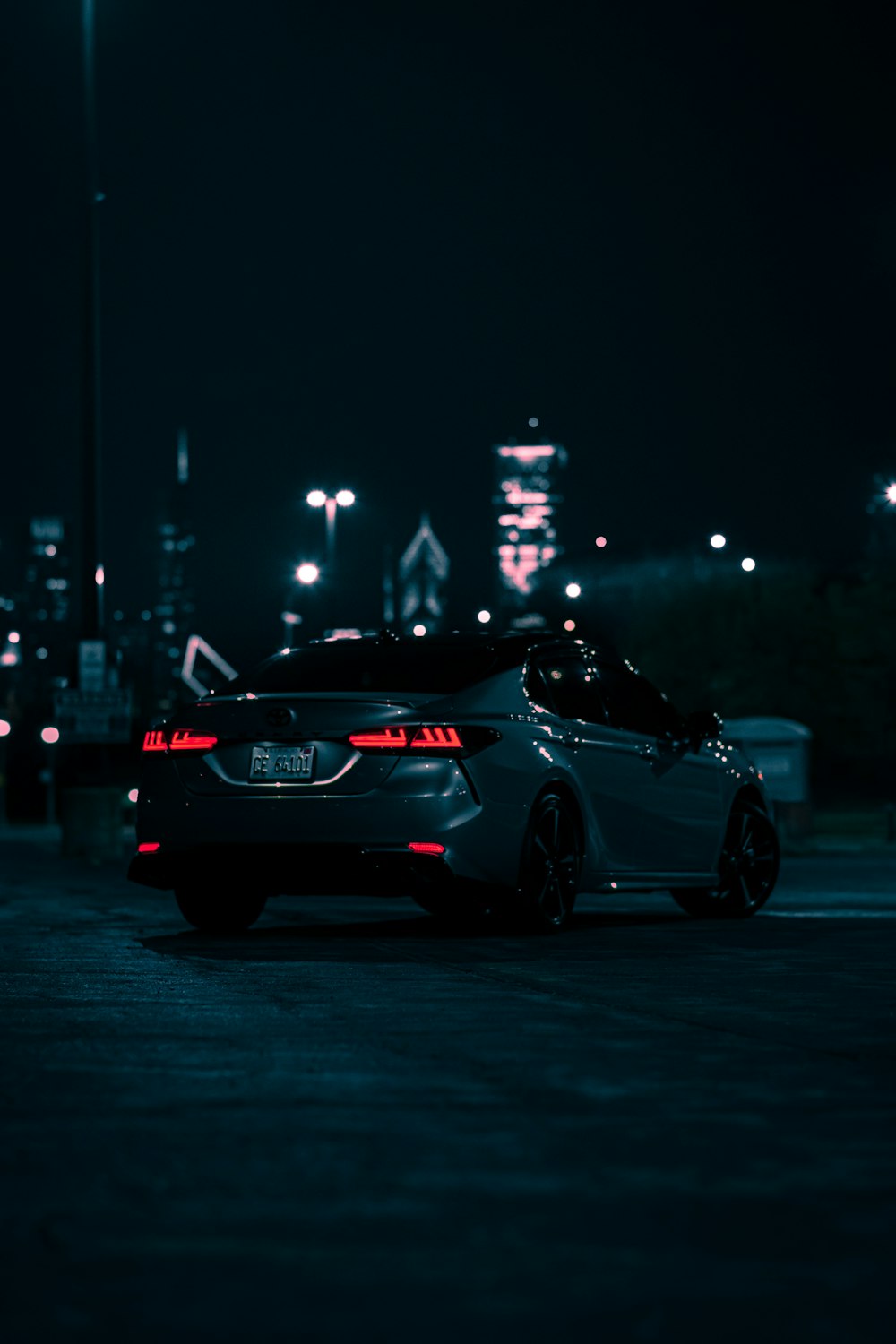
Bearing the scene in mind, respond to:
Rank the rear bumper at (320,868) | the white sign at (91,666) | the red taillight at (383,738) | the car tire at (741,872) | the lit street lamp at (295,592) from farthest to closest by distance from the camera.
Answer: the lit street lamp at (295,592) → the white sign at (91,666) → the car tire at (741,872) → the red taillight at (383,738) → the rear bumper at (320,868)

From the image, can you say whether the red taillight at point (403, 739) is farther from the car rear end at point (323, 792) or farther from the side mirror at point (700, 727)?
the side mirror at point (700, 727)

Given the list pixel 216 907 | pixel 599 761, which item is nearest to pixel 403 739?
pixel 599 761

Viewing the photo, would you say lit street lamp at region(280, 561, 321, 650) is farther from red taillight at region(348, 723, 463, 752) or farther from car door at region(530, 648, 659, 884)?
red taillight at region(348, 723, 463, 752)

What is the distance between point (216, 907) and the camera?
1462cm

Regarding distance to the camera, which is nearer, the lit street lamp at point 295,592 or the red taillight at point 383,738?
the red taillight at point 383,738

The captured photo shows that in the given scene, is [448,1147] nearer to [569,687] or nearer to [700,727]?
[569,687]

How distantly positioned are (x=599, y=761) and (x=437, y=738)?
5.08 feet

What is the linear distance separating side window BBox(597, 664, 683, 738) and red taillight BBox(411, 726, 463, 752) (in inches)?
73.3

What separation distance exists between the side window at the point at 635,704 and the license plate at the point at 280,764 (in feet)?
7.80

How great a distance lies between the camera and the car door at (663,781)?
1503 centimetres

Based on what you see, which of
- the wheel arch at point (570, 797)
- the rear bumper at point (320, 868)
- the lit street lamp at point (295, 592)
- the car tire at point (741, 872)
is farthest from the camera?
the lit street lamp at point (295, 592)

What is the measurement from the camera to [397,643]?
47.5 ft

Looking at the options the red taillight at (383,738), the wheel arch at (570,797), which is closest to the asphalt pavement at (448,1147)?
the red taillight at (383,738)

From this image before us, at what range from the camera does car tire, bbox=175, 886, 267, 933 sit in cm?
1459
